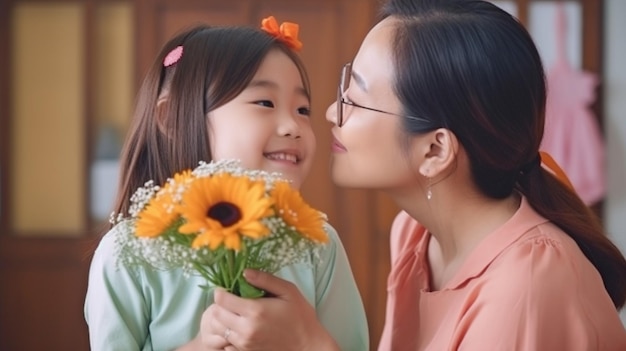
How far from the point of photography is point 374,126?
157cm

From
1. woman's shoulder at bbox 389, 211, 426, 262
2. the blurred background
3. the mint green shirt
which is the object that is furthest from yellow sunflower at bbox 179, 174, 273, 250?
the blurred background

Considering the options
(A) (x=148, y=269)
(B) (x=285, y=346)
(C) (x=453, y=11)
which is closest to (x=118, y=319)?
(A) (x=148, y=269)

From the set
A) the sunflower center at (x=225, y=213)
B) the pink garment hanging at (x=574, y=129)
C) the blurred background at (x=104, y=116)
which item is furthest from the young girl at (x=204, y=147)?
the pink garment hanging at (x=574, y=129)

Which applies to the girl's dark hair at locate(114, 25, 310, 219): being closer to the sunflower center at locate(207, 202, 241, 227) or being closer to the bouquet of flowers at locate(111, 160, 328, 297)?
the bouquet of flowers at locate(111, 160, 328, 297)

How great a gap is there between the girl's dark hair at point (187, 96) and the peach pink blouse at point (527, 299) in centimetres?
50

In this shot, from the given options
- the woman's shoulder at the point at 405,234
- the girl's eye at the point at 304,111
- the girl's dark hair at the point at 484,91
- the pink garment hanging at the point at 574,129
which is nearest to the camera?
the girl's dark hair at the point at 484,91

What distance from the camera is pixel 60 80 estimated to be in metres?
3.79

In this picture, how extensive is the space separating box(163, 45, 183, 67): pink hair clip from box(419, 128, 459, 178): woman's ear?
1.62ft

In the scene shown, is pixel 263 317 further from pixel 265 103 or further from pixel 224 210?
pixel 265 103

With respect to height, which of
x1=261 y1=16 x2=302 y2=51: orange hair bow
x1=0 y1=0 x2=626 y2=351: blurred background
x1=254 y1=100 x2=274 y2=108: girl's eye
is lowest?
x1=0 y1=0 x2=626 y2=351: blurred background

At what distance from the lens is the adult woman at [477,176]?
1395 millimetres

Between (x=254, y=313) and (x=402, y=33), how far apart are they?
1.92ft

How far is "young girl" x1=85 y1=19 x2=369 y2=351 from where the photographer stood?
152 centimetres

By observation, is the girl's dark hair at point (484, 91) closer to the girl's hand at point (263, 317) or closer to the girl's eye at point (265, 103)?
the girl's eye at point (265, 103)
